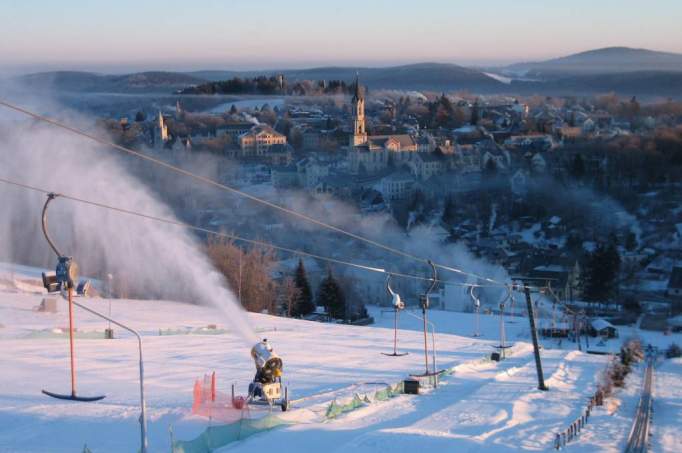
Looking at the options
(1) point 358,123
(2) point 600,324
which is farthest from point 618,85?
(2) point 600,324

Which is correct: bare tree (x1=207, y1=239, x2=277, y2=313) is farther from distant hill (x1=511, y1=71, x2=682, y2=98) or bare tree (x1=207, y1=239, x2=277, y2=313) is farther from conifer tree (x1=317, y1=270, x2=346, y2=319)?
distant hill (x1=511, y1=71, x2=682, y2=98)

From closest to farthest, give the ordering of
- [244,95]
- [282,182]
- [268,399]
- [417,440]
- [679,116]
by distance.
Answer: [417,440] < [268,399] < [282,182] < [679,116] < [244,95]

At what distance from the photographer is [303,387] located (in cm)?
829

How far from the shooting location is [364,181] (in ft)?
135

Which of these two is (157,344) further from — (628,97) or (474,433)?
(628,97)

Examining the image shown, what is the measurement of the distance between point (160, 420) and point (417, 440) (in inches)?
69.2

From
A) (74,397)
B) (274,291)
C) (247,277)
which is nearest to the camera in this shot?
(74,397)

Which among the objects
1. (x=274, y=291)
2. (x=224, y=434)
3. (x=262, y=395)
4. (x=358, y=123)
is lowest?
(x=274, y=291)

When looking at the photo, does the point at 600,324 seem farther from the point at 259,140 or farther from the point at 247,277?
the point at 259,140

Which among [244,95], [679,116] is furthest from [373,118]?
[679,116]

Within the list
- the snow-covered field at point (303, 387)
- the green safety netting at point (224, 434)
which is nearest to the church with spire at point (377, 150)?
the snow-covered field at point (303, 387)

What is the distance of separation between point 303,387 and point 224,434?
2774 millimetres

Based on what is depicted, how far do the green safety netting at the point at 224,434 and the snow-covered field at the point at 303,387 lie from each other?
0.24 ft

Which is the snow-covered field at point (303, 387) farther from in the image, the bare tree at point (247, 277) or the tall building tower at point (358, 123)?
the tall building tower at point (358, 123)
